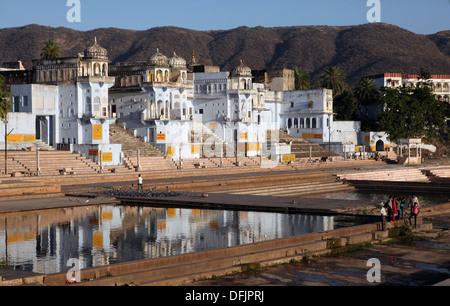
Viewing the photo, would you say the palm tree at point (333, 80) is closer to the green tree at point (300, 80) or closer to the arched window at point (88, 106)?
the green tree at point (300, 80)

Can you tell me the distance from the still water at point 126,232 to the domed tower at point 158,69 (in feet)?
117

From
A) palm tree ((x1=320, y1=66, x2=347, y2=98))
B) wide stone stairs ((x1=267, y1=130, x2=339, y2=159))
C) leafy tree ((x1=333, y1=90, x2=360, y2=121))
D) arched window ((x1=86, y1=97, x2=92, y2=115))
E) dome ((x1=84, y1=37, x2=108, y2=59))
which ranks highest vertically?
palm tree ((x1=320, y1=66, x2=347, y2=98))

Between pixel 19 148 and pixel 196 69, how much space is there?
38450mm

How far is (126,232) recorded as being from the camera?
97.6ft

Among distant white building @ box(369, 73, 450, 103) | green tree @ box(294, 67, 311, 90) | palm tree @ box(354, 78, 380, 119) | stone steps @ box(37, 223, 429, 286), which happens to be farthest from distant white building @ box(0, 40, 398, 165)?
stone steps @ box(37, 223, 429, 286)

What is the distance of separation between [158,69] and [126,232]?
44.8 metres

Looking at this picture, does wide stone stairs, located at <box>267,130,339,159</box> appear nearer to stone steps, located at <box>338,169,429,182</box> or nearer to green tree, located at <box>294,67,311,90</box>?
stone steps, located at <box>338,169,429,182</box>

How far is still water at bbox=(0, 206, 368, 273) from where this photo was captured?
79.0ft

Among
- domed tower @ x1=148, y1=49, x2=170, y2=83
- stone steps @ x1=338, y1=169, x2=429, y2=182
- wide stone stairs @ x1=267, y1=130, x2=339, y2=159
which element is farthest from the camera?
wide stone stairs @ x1=267, y1=130, x2=339, y2=159

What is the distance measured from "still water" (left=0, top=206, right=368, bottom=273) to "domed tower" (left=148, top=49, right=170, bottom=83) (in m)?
35.7

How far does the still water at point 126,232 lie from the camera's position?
24078mm
